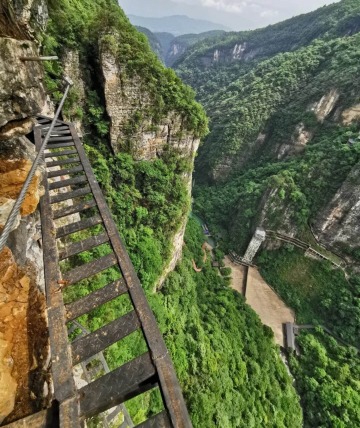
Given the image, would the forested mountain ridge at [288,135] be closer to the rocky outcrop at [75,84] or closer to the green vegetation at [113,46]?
the green vegetation at [113,46]

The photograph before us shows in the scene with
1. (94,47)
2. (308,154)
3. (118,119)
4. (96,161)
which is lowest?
(308,154)

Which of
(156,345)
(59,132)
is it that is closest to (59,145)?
(59,132)


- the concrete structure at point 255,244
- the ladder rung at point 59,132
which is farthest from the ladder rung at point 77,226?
the concrete structure at point 255,244

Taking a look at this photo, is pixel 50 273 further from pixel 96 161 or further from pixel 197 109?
pixel 197 109

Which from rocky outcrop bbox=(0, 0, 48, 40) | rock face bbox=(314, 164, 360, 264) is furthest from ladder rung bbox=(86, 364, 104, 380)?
rock face bbox=(314, 164, 360, 264)

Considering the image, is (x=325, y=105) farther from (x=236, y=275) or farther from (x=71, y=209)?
(x=71, y=209)

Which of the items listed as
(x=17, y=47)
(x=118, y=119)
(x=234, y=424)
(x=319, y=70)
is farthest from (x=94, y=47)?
(x=319, y=70)

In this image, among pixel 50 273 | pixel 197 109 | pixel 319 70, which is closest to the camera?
pixel 50 273
